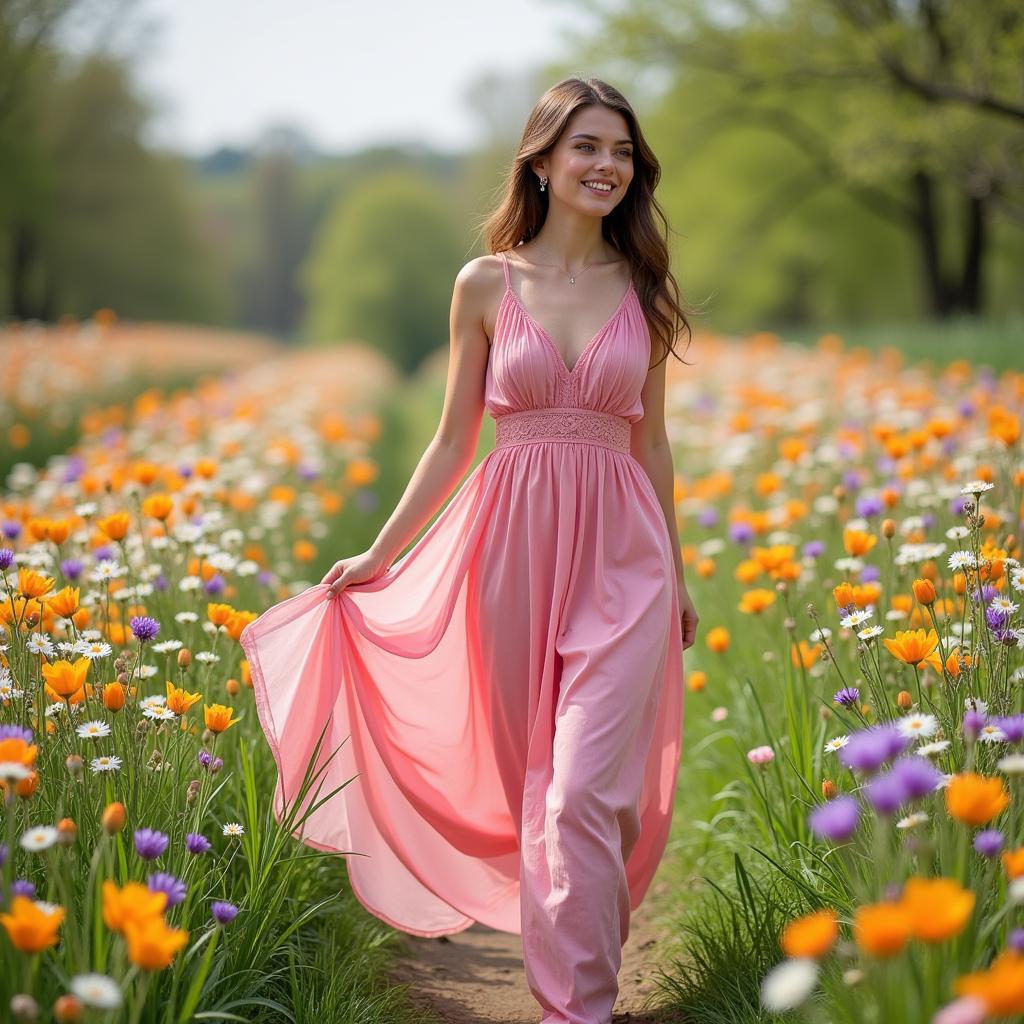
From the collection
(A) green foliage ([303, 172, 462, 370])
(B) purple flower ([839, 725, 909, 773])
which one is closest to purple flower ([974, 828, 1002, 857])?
(B) purple flower ([839, 725, 909, 773])

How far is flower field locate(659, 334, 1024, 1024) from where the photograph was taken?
1.54 meters

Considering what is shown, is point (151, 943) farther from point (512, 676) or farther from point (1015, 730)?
point (512, 676)

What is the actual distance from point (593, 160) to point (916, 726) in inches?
65.6

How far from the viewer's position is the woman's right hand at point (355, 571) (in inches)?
119

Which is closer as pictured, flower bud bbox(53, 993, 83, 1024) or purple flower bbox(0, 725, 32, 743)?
flower bud bbox(53, 993, 83, 1024)

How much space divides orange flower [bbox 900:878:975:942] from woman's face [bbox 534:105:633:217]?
212 cm

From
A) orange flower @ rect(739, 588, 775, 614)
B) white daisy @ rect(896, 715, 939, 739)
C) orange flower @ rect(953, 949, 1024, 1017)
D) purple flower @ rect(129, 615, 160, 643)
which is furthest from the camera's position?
orange flower @ rect(739, 588, 775, 614)

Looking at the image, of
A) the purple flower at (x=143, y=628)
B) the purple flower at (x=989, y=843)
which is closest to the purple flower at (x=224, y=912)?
the purple flower at (x=143, y=628)

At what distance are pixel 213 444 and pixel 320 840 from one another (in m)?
4.32

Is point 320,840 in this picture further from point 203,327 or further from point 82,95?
point 203,327

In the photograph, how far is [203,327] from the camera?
39812 mm

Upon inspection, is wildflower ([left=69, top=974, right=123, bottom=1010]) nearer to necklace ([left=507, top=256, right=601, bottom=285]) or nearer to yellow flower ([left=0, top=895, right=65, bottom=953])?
yellow flower ([left=0, top=895, right=65, bottom=953])

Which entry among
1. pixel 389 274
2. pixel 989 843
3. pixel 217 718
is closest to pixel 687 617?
pixel 217 718

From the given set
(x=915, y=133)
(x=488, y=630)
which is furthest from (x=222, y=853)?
(x=915, y=133)
